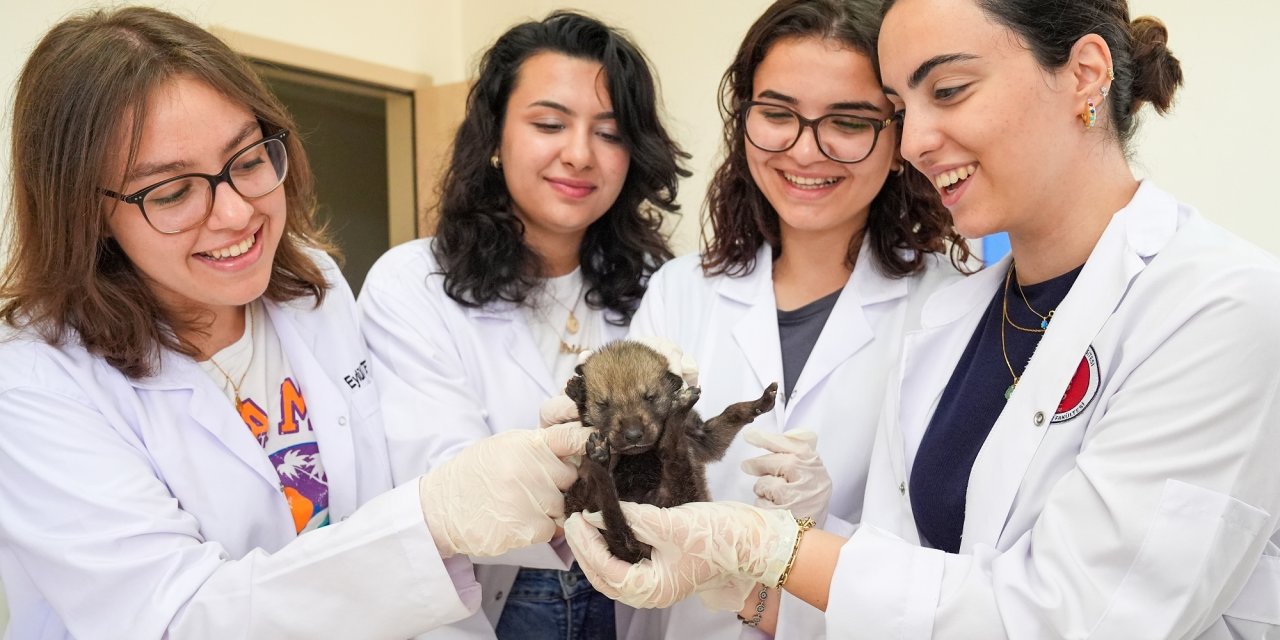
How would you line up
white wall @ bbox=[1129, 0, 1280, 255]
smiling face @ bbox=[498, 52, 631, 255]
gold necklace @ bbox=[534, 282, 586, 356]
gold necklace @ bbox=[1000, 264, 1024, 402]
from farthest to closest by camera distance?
1. white wall @ bbox=[1129, 0, 1280, 255]
2. gold necklace @ bbox=[534, 282, 586, 356]
3. smiling face @ bbox=[498, 52, 631, 255]
4. gold necklace @ bbox=[1000, 264, 1024, 402]

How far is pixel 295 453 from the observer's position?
6.88ft

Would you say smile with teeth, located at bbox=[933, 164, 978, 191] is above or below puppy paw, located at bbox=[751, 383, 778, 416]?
above

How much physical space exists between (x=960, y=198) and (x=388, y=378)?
153 cm

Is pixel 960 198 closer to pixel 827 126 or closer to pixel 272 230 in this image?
pixel 827 126

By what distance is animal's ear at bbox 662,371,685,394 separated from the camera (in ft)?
6.45

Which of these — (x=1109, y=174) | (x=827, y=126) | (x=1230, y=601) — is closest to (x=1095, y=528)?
(x=1230, y=601)

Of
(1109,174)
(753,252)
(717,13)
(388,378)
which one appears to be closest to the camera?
(1109,174)

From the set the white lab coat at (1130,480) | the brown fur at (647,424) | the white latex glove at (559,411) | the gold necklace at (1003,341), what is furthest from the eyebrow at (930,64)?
the white latex glove at (559,411)

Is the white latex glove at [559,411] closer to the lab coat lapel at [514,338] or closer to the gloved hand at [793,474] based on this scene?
the lab coat lapel at [514,338]

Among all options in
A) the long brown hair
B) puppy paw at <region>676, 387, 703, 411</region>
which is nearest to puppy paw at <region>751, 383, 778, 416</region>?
puppy paw at <region>676, 387, 703, 411</region>

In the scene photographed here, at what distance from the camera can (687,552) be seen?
1743 millimetres

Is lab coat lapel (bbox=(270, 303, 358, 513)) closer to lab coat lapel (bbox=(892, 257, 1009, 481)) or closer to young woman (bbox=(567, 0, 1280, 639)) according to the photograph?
young woman (bbox=(567, 0, 1280, 639))

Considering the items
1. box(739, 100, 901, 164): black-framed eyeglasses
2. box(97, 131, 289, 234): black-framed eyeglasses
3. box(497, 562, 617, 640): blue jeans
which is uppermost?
box(739, 100, 901, 164): black-framed eyeglasses

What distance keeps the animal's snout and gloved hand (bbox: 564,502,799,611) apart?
133mm
